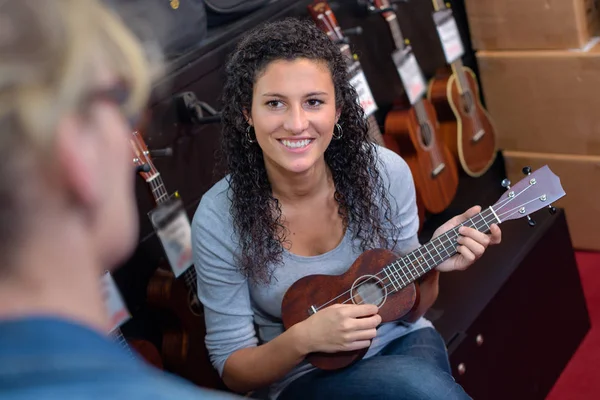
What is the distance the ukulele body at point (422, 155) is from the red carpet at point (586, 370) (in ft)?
1.83

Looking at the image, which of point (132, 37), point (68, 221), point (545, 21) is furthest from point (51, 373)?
point (545, 21)

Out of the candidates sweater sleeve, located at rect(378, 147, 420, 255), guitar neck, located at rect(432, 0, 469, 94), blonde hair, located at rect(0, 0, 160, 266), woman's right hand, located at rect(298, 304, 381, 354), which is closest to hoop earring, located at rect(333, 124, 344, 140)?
sweater sleeve, located at rect(378, 147, 420, 255)

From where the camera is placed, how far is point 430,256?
68.7 inches

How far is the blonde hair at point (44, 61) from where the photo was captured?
20.9 inches

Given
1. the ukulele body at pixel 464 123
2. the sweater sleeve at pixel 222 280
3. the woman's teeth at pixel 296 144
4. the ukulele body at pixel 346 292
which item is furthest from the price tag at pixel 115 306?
the ukulele body at pixel 464 123

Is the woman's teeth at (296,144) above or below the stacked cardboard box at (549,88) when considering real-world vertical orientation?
above

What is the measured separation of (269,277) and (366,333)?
0.24 meters

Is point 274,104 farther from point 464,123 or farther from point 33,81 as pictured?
point 464,123

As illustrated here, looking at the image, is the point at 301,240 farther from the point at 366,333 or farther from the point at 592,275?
the point at 592,275

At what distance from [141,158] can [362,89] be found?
77 cm

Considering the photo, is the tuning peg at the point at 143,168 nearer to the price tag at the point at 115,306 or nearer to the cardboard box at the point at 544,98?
the price tag at the point at 115,306

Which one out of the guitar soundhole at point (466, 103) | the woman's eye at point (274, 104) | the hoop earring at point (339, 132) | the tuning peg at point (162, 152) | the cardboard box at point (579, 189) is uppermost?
the woman's eye at point (274, 104)

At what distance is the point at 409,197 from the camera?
1881 millimetres

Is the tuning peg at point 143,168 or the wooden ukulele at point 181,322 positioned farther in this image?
the wooden ukulele at point 181,322
